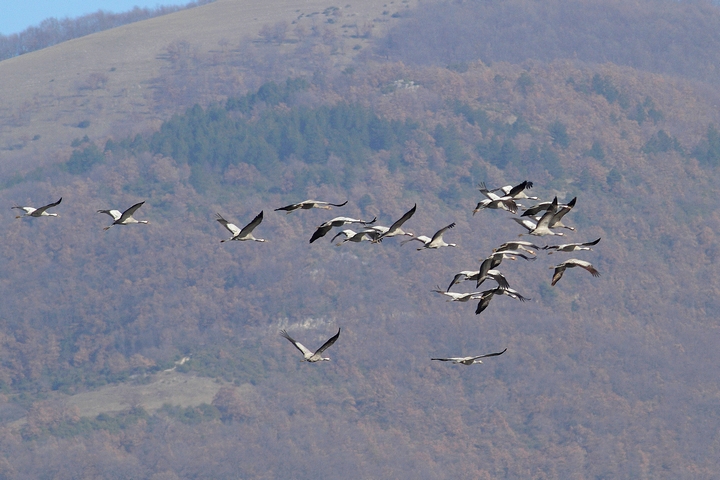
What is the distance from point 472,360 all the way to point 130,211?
1583cm

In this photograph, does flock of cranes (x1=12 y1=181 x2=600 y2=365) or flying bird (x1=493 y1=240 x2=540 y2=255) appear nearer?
flock of cranes (x1=12 y1=181 x2=600 y2=365)

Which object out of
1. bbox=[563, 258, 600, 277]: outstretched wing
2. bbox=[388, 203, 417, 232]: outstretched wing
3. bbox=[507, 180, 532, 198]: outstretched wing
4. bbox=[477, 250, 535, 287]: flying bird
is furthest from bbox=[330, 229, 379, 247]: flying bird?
bbox=[563, 258, 600, 277]: outstretched wing

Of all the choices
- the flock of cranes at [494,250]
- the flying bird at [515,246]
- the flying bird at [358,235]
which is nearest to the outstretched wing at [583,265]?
the flock of cranes at [494,250]

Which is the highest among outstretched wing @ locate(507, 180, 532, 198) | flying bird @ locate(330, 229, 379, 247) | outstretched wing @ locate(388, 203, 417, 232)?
outstretched wing @ locate(388, 203, 417, 232)

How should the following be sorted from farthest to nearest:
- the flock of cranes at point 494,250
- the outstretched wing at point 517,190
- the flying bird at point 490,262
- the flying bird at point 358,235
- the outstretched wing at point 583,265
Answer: the outstretched wing at point 517,190 → the flying bird at point 358,235 → the flock of cranes at point 494,250 → the flying bird at point 490,262 → the outstretched wing at point 583,265

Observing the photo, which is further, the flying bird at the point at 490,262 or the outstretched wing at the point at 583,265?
the flying bird at the point at 490,262

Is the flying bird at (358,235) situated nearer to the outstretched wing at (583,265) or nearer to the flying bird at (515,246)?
the flying bird at (515,246)

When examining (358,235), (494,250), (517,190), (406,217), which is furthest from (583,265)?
(358,235)

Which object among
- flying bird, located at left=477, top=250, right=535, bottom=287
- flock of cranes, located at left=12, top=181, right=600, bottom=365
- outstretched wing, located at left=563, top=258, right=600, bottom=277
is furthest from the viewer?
flock of cranes, located at left=12, top=181, right=600, bottom=365

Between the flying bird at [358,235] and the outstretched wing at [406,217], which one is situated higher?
the outstretched wing at [406,217]

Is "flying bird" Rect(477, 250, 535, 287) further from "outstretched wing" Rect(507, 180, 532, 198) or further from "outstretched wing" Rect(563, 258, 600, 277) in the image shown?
"outstretched wing" Rect(563, 258, 600, 277)

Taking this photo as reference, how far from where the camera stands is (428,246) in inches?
2544

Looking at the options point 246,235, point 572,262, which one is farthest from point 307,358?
point 572,262

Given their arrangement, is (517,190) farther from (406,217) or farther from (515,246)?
(406,217)
